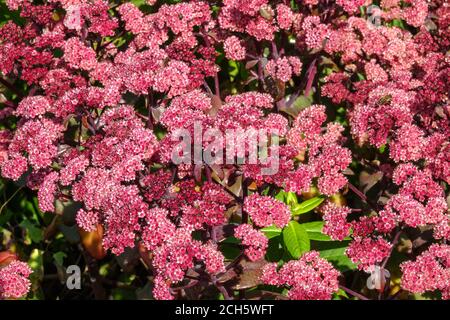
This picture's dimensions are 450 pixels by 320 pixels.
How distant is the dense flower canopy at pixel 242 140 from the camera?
10.1 ft

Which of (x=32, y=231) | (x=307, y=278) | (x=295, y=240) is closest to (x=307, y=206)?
(x=295, y=240)

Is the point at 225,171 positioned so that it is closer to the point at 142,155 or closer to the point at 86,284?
the point at 142,155

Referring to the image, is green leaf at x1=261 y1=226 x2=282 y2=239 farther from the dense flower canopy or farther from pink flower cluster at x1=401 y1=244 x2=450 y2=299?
pink flower cluster at x1=401 y1=244 x2=450 y2=299

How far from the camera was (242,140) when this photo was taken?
3160 millimetres

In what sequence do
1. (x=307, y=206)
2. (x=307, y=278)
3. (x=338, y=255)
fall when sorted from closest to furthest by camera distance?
(x=307, y=278), (x=338, y=255), (x=307, y=206)

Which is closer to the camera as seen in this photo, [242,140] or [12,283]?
[242,140]

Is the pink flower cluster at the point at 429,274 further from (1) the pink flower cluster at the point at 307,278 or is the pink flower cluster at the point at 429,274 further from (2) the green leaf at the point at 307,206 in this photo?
(2) the green leaf at the point at 307,206

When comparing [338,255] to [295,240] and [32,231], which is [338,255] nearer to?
[295,240]

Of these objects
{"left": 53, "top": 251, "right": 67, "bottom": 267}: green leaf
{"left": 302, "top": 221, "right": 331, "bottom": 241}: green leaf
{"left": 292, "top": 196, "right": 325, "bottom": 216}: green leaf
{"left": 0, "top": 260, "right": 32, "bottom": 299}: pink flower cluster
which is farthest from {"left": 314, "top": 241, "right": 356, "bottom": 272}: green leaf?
{"left": 53, "top": 251, "right": 67, "bottom": 267}: green leaf

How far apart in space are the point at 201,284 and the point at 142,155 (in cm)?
73

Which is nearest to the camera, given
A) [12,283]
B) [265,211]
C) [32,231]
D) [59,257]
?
[265,211]

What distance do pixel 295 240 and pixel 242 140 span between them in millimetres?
652

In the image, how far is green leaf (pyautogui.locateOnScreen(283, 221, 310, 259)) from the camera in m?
3.36
